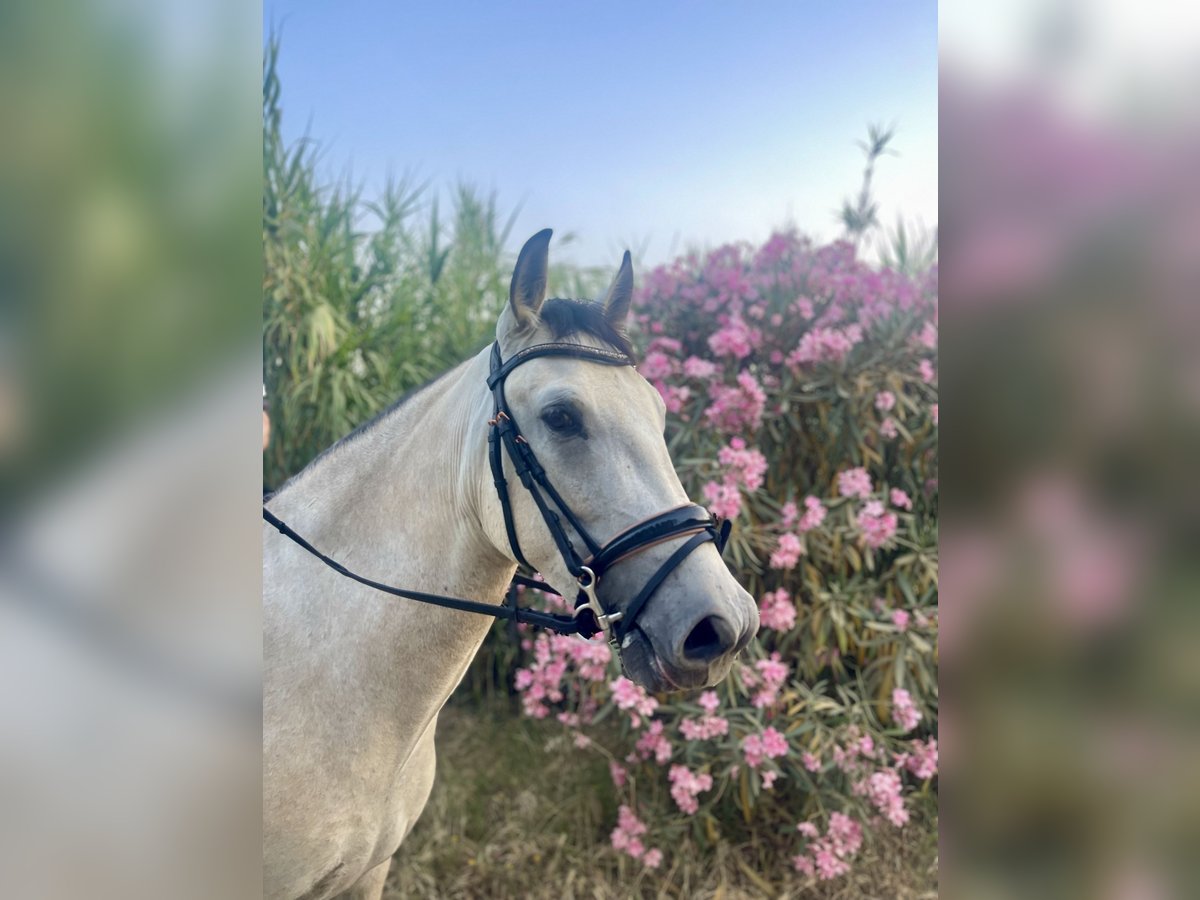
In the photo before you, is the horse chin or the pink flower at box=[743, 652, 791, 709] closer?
the horse chin

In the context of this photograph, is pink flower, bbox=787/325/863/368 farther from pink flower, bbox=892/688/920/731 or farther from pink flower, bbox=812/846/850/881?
pink flower, bbox=812/846/850/881

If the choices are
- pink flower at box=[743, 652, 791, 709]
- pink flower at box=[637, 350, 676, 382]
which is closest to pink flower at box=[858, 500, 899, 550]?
pink flower at box=[743, 652, 791, 709]

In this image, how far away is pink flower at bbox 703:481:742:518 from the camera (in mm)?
1782

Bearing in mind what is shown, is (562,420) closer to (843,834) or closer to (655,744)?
(655,744)

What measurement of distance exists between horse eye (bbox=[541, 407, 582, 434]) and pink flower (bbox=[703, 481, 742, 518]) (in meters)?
0.85

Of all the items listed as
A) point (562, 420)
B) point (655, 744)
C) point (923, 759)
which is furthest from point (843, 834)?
point (562, 420)

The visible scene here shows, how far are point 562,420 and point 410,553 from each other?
331mm
